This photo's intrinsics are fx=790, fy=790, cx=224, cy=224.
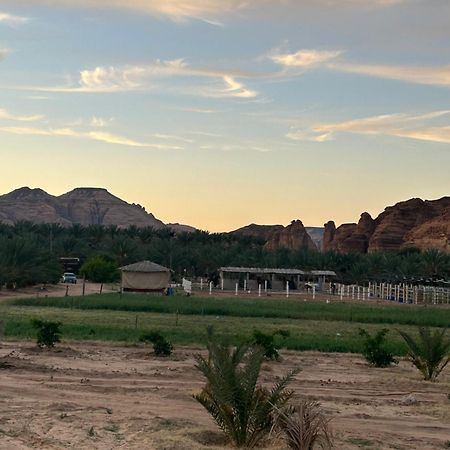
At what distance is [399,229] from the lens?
141250 mm

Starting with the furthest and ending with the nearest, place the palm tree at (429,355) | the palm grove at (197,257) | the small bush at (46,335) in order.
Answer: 1. the palm grove at (197,257)
2. the small bush at (46,335)
3. the palm tree at (429,355)

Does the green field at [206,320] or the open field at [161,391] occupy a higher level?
the green field at [206,320]

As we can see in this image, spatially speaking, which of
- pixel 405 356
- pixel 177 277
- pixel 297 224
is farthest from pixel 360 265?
pixel 297 224

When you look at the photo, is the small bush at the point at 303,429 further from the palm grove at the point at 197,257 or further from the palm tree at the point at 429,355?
the palm grove at the point at 197,257

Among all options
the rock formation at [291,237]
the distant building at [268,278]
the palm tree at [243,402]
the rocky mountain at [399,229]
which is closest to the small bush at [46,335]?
the palm tree at [243,402]

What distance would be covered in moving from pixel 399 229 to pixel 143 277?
90.5 metres

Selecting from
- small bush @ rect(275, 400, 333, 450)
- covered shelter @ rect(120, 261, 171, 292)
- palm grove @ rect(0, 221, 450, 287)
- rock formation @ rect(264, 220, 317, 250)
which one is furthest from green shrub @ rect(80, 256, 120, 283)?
rock formation @ rect(264, 220, 317, 250)

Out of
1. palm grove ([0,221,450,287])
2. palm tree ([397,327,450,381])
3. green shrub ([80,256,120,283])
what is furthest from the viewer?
palm grove ([0,221,450,287])

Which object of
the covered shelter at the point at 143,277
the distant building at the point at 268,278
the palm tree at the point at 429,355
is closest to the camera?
the palm tree at the point at 429,355

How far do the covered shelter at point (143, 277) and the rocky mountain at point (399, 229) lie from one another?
235 feet

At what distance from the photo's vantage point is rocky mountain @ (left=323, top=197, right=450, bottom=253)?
128 metres

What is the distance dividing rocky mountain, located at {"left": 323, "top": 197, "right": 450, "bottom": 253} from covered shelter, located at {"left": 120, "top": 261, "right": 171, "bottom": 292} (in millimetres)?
71668

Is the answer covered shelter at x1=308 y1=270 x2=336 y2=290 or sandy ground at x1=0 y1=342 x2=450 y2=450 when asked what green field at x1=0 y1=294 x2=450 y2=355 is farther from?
covered shelter at x1=308 y1=270 x2=336 y2=290

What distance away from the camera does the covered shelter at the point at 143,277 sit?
58.1 m
